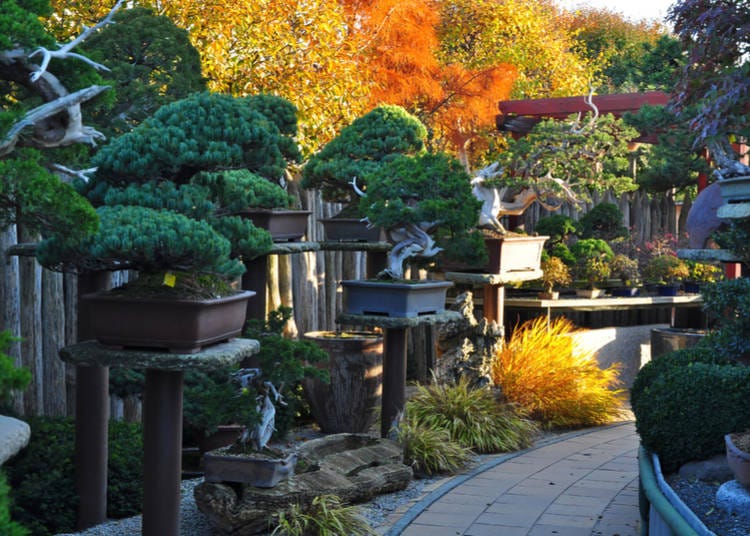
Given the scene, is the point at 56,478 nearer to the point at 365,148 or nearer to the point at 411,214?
the point at 411,214

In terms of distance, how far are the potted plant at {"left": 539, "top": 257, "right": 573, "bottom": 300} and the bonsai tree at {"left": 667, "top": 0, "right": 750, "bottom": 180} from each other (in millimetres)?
5135

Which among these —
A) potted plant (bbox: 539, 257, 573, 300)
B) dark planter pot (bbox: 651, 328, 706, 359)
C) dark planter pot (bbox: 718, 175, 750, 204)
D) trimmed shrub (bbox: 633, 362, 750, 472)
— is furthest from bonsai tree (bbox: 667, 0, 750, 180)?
potted plant (bbox: 539, 257, 573, 300)

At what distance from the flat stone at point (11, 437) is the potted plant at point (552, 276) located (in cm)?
858

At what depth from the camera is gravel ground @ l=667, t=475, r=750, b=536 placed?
4609 mm

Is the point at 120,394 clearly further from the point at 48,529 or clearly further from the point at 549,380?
the point at 549,380

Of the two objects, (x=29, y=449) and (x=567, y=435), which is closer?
(x=29, y=449)

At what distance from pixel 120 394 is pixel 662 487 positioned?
383cm

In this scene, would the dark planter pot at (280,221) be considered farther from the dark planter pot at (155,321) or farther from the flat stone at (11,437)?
the flat stone at (11,437)

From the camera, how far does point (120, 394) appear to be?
735cm

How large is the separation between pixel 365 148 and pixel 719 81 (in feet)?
10.0

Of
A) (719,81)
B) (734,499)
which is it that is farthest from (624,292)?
(734,499)

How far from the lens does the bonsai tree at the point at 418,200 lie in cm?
756

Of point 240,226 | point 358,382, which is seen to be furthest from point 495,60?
point 240,226

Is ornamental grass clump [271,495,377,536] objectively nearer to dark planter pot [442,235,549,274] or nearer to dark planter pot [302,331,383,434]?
dark planter pot [302,331,383,434]
